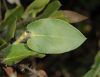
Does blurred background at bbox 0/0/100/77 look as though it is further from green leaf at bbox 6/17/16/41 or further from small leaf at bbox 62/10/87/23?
green leaf at bbox 6/17/16/41

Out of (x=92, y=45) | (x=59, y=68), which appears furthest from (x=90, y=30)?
(x=59, y=68)

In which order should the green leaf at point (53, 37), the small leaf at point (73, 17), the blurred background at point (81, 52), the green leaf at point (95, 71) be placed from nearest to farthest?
the green leaf at point (53, 37) → the small leaf at point (73, 17) → the green leaf at point (95, 71) → the blurred background at point (81, 52)

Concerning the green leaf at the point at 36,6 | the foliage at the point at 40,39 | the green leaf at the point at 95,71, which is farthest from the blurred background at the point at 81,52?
the foliage at the point at 40,39

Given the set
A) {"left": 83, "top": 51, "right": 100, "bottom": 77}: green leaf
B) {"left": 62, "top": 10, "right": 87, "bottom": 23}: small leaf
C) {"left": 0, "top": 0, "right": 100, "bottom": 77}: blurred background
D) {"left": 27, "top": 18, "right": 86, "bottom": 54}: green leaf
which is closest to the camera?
{"left": 27, "top": 18, "right": 86, "bottom": 54}: green leaf

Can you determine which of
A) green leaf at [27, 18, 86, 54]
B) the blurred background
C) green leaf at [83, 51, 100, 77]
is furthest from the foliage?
the blurred background

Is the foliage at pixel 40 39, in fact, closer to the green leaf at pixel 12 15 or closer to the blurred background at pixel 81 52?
the green leaf at pixel 12 15

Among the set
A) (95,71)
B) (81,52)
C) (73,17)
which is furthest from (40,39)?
(81,52)
